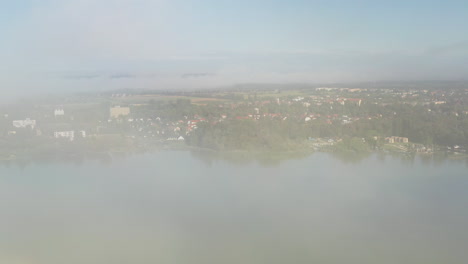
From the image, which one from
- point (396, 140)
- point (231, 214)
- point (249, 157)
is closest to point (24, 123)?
point (249, 157)

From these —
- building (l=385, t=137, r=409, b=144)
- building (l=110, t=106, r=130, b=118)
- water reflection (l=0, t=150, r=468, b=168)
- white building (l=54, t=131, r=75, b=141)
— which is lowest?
water reflection (l=0, t=150, r=468, b=168)

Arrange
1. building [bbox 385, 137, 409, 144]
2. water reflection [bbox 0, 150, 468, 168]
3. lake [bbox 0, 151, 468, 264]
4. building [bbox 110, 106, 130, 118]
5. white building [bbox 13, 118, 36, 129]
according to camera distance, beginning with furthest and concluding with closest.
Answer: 1. building [bbox 385, 137, 409, 144]
2. building [bbox 110, 106, 130, 118]
3. white building [bbox 13, 118, 36, 129]
4. water reflection [bbox 0, 150, 468, 168]
5. lake [bbox 0, 151, 468, 264]

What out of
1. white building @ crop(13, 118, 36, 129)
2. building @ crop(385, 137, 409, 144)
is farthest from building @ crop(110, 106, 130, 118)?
building @ crop(385, 137, 409, 144)

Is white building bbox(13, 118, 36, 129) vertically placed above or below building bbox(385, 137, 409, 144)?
above

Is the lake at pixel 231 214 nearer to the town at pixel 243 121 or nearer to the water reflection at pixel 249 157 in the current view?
the water reflection at pixel 249 157

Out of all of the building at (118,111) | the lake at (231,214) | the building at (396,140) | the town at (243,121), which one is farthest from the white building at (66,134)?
the building at (396,140)

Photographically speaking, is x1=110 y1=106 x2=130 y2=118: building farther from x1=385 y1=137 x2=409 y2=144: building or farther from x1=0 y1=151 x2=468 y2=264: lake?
x1=385 y1=137 x2=409 y2=144: building
